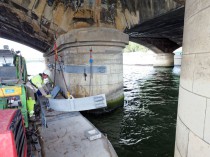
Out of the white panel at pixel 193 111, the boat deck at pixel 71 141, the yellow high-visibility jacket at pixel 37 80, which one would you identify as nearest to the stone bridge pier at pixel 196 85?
the white panel at pixel 193 111

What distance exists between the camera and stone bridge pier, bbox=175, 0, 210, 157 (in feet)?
7.55

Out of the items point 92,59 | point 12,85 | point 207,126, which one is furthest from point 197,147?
point 92,59

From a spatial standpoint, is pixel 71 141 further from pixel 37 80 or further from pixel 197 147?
pixel 37 80

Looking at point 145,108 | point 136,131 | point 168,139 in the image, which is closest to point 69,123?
point 136,131

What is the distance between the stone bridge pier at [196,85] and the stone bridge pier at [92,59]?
5722mm

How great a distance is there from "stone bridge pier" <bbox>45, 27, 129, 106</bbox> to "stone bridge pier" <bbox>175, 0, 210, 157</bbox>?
572 centimetres

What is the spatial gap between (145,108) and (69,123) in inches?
209

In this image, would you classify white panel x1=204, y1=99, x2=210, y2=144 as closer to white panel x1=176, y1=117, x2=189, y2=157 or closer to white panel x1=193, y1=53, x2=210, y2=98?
white panel x1=193, y1=53, x2=210, y2=98

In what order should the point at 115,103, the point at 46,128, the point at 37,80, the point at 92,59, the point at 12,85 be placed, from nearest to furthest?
the point at 12,85, the point at 46,128, the point at 37,80, the point at 92,59, the point at 115,103

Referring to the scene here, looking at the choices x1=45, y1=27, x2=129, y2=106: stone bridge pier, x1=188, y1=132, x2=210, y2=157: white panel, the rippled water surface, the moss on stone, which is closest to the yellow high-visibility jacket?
x1=45, y1=27, x2=129, y2=106: stone bridge pier

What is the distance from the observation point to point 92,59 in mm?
8430

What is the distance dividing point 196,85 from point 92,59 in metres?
6.35

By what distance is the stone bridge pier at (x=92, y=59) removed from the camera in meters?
8.23

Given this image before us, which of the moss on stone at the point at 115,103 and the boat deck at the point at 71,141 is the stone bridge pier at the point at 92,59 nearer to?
the moss on stone at the point at 115,103
